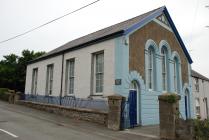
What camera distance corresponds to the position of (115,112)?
12.7m

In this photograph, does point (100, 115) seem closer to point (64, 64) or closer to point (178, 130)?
point (178, 130)

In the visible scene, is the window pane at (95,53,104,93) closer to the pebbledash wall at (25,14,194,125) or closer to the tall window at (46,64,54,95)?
the pebbledash wall at (25,14,194,125)

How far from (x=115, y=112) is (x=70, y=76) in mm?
7701

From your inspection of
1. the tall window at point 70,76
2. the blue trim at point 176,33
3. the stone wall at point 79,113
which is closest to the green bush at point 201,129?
the stone wall at point 79,113

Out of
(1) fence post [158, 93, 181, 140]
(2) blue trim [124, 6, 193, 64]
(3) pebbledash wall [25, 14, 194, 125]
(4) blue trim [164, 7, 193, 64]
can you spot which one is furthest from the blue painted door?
(4) blue trim [164, 7, 193, 64]

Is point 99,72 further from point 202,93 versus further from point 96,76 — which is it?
point 202,93

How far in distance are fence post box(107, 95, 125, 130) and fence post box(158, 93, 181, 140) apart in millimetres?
2378

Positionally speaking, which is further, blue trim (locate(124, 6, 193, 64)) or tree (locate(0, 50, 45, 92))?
tree (locate(0, 50, 45, 92))

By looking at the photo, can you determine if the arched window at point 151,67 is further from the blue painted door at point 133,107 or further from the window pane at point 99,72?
the window pane at point 99,72

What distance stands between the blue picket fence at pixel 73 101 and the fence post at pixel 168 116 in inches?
162

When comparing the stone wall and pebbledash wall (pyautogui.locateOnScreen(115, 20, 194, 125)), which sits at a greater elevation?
pebbledash wall (pyautogui.locateOnScreen(115, 20, 194, 125))

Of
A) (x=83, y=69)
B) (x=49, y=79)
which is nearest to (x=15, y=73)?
(x=49, y=79)

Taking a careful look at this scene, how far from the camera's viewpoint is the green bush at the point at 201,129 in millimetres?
10679

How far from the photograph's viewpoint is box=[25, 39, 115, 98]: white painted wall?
49.6ft
